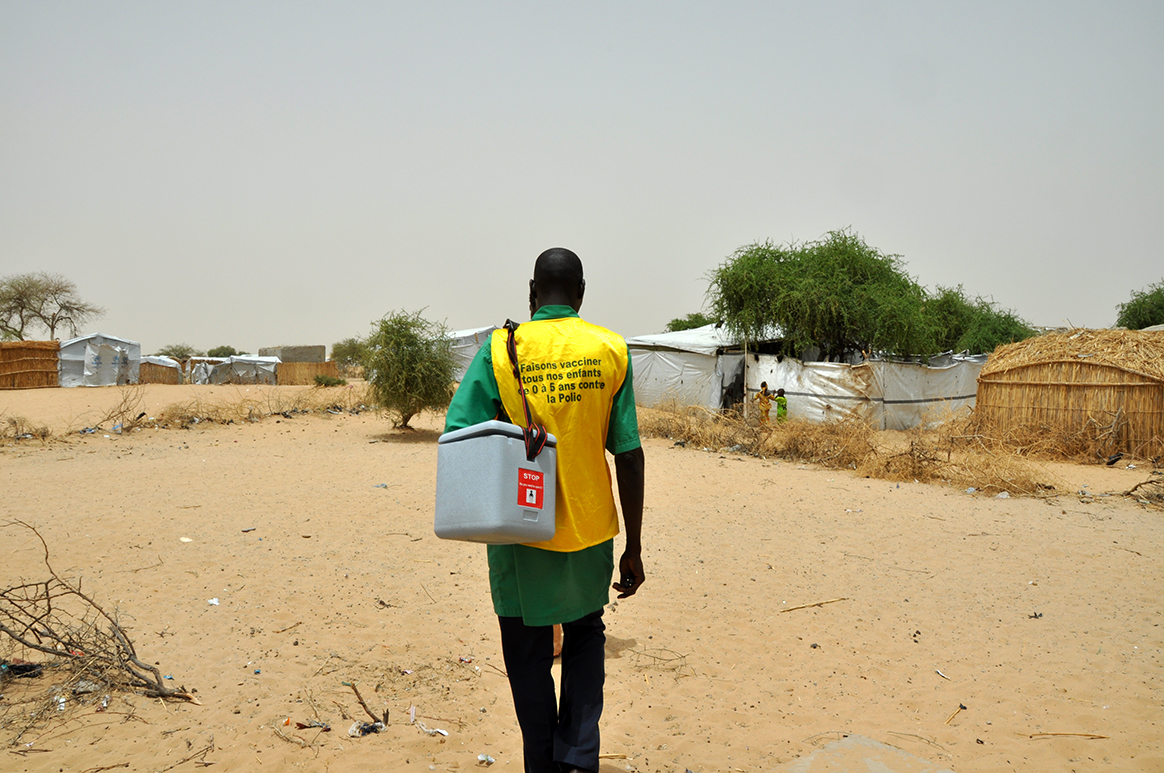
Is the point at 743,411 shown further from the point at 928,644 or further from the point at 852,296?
the point at 928,644

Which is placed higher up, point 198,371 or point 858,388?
point 198,371

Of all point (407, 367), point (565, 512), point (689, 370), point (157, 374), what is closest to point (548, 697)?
point (565, 512)

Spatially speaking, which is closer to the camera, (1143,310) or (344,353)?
(1143,310)

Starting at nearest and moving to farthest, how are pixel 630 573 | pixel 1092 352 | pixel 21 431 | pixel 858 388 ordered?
pixel 630 573
pixel 21 431
pixel 1092 352
pixel 858 388

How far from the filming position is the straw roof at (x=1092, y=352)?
37.6ft

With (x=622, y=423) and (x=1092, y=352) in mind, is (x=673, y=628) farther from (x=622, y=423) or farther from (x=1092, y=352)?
(x=1092, y=352)

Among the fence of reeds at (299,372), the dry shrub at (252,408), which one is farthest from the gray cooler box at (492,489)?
the fence of reeds at (299,372)

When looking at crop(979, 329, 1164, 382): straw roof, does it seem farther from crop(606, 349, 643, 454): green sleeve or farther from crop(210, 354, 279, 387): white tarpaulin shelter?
crop(210, 354, 279, 387): white tarpaulin shelter

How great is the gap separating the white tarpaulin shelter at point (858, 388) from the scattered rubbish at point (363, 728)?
12082 millimetres

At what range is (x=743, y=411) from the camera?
12.9 metres

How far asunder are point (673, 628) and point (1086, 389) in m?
11.4

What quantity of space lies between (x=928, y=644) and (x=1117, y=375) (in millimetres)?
10687

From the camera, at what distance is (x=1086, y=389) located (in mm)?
11742

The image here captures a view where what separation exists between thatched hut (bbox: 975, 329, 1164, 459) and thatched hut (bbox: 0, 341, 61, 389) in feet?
90.6
